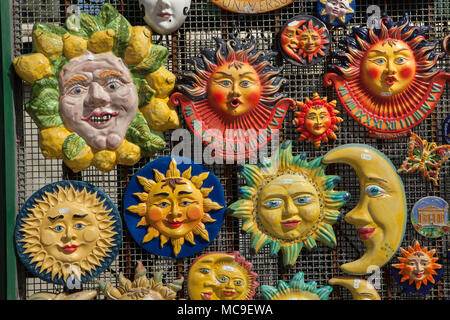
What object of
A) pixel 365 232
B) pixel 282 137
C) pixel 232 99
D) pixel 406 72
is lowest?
pixel 365 232

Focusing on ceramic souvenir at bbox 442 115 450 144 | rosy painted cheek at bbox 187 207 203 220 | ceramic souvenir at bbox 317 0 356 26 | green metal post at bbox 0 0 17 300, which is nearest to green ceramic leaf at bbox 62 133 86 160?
green metal post at bbox 0 0 17 300

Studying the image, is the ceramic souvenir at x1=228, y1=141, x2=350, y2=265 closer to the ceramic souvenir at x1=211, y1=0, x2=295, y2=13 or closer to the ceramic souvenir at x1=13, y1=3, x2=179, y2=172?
the ceramic souvenir at x1=13, y1=3, x2=179, y2=172

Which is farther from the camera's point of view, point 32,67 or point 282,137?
point 282,137

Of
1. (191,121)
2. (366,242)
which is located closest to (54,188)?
(191,121)

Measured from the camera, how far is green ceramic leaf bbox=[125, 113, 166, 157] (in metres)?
2.60

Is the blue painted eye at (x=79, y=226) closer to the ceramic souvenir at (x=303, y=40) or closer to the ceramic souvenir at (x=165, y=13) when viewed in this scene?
the ceramic souvenir at (x=165, y=13)

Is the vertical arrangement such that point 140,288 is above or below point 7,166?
below

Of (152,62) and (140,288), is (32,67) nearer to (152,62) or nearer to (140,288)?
(152,62)

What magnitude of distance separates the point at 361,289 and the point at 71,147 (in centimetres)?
151

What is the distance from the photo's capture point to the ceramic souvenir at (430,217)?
2670 mm

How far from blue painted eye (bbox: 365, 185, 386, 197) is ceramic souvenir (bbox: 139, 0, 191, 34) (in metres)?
1.19

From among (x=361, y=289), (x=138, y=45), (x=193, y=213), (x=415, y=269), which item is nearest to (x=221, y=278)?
(x=193, y=213)

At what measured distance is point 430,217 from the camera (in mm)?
2674
